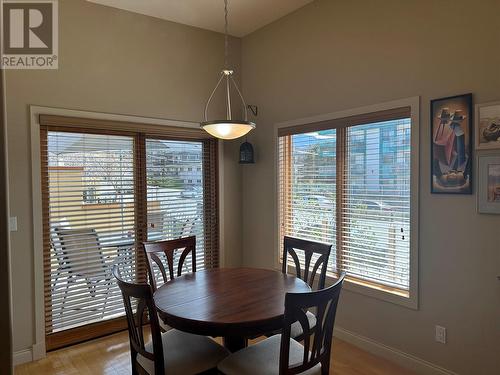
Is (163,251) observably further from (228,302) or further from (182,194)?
(182,194)

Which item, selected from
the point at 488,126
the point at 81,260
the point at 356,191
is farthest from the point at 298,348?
the point at 81,260

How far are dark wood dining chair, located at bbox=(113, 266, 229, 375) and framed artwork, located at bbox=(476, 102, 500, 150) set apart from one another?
210 centimetres

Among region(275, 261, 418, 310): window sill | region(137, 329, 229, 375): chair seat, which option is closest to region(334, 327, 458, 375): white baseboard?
region(275, 261, 418, 310): window sill

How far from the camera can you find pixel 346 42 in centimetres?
314

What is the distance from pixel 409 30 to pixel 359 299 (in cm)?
221

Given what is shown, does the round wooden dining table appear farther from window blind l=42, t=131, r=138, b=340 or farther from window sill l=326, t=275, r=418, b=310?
window blind l=42, t=131, r=138, b=340

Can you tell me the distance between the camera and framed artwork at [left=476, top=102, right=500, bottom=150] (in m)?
2.25

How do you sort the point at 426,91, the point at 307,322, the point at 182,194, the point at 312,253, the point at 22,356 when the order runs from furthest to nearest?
the point at 182,194
the point at 22,356
the point at 312,253
the point at 426,91
the point at 307,322

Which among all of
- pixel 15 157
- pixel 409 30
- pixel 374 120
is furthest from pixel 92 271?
pixel 409 30

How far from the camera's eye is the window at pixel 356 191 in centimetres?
283

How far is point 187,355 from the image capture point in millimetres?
2053

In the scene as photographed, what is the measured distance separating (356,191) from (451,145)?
34.8 inches

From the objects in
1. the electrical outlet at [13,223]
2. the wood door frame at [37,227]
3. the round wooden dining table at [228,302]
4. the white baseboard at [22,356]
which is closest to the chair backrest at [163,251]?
the round wooden dining table at [228,302]

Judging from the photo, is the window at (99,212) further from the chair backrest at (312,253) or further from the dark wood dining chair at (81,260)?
the chair backrest at (312,253)
